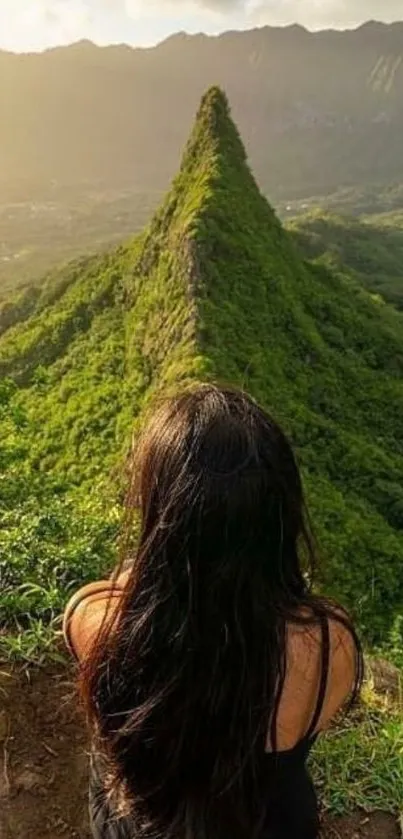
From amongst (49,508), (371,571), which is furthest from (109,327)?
(49,508)

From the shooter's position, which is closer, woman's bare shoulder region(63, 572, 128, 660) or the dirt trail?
woman's bare shoulder region(63, 572, 128, 660)

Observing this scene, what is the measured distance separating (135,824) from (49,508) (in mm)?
2861

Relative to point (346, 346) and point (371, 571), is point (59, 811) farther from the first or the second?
point (346, 346)

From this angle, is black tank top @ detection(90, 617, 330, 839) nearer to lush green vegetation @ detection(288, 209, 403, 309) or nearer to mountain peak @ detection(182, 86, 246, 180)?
mountain peak @ detection(182, 86, 246, 180)

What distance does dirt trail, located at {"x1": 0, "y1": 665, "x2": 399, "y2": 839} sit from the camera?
2.87 metres

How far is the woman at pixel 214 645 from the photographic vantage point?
1.77m

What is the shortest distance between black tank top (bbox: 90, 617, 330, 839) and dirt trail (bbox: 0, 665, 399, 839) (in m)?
0.73

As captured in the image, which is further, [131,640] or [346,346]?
[346,346]

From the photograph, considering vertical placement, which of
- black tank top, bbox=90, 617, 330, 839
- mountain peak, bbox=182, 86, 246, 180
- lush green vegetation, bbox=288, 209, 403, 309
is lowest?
lush green vegetation, bbox=288, 209, 403, 309

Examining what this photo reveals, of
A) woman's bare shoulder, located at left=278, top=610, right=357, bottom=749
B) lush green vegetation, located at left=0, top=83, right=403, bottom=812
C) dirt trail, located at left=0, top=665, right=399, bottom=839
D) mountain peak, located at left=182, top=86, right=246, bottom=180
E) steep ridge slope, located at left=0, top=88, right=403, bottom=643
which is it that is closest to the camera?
woman's bare shoulder, located at left=278, top=610, right=357, bottom=749

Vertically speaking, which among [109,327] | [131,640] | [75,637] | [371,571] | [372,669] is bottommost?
[371,571]

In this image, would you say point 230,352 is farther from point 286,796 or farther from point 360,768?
point 286,796

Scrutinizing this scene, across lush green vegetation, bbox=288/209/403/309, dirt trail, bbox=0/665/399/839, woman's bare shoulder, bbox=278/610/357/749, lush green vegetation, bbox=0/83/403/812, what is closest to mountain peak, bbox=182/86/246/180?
lush green vegetation, bbox=0/83/403/812

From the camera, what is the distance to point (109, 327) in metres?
21.4
